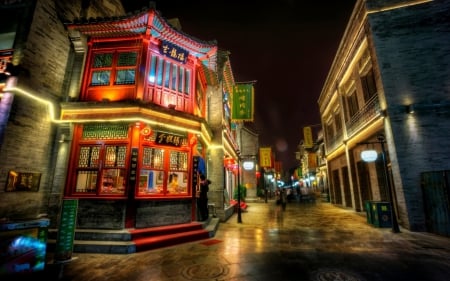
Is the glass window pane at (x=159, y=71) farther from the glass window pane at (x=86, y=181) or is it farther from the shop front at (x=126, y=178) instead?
the glass window pane at (x=86, y=181)

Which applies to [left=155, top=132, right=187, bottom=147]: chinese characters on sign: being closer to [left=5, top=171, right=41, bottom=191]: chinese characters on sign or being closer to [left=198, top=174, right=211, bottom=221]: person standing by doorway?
[left=198, top=174, right=211, bottom=221]: person standing by doorway

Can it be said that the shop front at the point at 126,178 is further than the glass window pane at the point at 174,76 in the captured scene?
No

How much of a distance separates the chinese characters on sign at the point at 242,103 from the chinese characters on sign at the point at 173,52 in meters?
5.17

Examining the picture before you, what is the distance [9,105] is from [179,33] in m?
7.39

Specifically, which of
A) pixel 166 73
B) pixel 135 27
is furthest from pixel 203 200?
pixel 135 27

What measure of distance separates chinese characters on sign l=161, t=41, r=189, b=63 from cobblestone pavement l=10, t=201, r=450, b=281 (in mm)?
8738

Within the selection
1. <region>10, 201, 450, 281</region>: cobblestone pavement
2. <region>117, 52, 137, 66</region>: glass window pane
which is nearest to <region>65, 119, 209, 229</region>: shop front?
<region>10, 201, 450, 281</region>: cobblestone pavement

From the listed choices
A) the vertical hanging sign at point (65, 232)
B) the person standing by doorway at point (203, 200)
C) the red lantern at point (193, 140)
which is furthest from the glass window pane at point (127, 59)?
the vertical hanging sign at point (65, 232)

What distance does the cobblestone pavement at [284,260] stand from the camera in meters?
4.56

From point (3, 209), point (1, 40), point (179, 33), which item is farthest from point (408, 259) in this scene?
point (1, 40)

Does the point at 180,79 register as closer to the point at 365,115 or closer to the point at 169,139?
the point at 169,139

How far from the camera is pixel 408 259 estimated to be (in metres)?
5.43

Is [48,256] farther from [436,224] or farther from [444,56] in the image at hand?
[444,56]

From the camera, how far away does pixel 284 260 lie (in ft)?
18.0
